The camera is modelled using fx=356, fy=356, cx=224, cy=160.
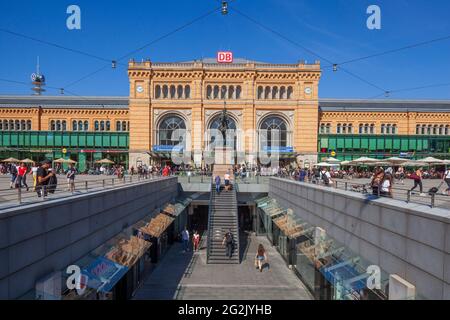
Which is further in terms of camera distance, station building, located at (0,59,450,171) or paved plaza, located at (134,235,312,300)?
station building, located at (0,59,450,171)

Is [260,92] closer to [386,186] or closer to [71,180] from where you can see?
[71,180]

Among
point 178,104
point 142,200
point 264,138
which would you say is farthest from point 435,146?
point 142,200

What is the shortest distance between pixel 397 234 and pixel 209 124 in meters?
42.6

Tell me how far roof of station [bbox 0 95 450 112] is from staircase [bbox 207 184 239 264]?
3515cm

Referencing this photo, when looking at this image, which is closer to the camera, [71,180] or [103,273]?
[103,273]

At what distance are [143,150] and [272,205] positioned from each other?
28.5m

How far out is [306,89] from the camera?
5109 centimetres

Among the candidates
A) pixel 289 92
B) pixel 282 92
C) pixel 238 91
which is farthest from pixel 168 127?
pixel 289 92

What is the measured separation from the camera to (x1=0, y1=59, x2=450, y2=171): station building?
5059 centimetres

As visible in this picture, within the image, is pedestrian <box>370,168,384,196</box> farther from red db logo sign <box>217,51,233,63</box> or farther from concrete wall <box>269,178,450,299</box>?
red db logo sign <box>217,51,233,63</box>

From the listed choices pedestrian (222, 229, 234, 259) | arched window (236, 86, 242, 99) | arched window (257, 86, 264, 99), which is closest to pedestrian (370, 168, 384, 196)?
pedestrian (222, 229, 234, 259)

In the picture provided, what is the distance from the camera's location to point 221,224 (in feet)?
79.8

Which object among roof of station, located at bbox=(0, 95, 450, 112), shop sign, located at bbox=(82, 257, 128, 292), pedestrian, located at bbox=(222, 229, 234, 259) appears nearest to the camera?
shop sign, located at bbox=(82, 257, 128, 292)
